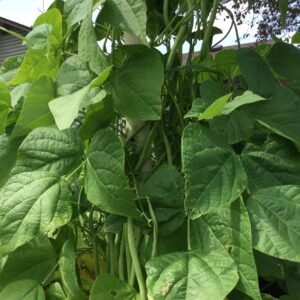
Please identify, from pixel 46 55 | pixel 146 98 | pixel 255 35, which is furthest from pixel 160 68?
pixel 255 35

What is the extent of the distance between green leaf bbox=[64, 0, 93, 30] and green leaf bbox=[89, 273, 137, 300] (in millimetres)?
245

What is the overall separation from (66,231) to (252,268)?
0.23 m

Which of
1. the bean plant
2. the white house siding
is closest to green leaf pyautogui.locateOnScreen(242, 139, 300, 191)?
the bean plant

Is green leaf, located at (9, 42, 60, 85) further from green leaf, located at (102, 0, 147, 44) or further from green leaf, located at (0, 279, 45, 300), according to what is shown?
green leaf, located at (0, 279, 45, 300)

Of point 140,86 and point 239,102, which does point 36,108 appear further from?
point 239,102

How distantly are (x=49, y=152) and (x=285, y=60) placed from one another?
30cm

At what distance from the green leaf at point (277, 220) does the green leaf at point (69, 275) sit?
0.60ft

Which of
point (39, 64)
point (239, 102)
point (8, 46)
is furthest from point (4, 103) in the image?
point (8, 46)

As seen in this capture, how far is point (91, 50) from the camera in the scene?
1.37 ft

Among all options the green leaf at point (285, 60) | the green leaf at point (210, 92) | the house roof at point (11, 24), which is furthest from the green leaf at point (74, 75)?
the house roof at point (11, 24)

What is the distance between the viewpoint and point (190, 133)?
1.31 ft

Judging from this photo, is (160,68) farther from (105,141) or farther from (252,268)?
(252,268)

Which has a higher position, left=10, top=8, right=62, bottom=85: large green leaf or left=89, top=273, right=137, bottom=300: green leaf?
left=10, top=8, right=62, bottom=85: large green leaf

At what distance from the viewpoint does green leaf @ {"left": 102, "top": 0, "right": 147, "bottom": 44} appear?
40 centimetres
